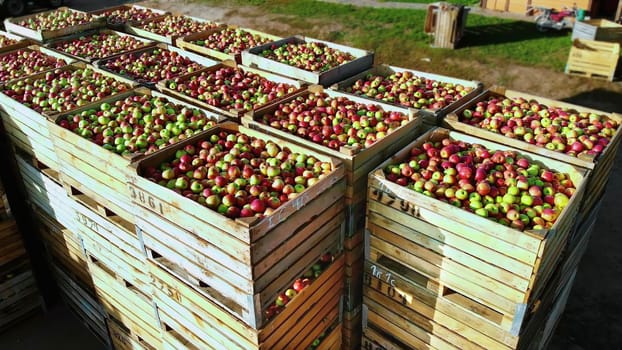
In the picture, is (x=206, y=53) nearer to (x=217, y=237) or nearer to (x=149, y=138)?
(x=149, y=138)

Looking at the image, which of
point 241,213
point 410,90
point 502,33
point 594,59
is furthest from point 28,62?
point 502,33

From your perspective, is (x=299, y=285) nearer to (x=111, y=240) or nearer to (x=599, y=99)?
(x=111, y=240)

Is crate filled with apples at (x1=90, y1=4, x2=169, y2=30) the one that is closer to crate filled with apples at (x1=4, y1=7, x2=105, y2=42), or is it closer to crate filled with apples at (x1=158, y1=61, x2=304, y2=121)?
crate filled with apples at (x1=4, y1=7, x2=105, y2=42)

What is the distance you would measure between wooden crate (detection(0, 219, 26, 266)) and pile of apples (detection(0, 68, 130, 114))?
5.74 feet

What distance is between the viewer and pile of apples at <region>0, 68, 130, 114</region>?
629cm

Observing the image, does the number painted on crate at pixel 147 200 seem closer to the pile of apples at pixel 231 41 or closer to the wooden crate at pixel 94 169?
the wooden crate at pixel 94 169

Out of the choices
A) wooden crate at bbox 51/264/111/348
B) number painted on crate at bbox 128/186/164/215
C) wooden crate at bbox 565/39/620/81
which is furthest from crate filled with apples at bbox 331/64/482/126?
wooden crate at bbox 565/39/620/81

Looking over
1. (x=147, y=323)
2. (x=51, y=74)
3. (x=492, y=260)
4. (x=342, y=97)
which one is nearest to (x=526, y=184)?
(x=492, y=260)

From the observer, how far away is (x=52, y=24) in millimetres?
9602

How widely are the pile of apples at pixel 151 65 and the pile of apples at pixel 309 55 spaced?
1.27 metres

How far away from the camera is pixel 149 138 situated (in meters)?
5.20

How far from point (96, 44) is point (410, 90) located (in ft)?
19.1

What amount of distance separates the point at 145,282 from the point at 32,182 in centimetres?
268

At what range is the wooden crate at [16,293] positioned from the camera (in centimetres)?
684
